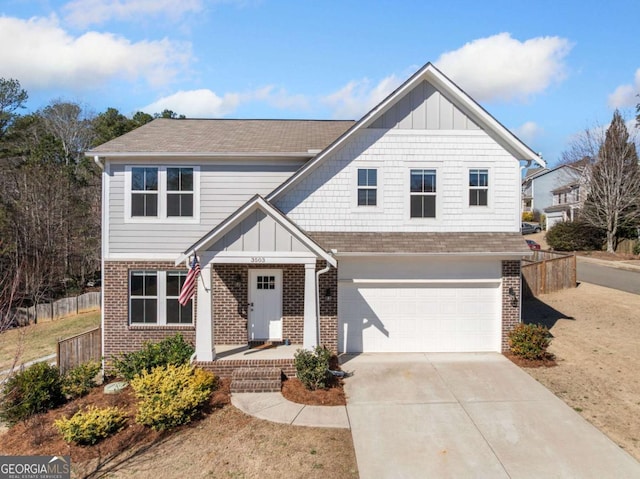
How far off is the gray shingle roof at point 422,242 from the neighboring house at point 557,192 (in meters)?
24.8

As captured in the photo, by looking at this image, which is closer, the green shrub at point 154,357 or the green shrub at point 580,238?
the green shrub at point 154,357

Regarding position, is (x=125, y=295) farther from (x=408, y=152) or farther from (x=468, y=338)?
(x=468, y=338)

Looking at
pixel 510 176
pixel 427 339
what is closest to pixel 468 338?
pixel 427 339

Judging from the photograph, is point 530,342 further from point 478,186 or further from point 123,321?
point 123,321

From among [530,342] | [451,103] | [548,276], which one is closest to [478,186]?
[451,103]

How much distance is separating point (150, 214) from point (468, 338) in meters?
10.2

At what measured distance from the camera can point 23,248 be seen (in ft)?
79.7

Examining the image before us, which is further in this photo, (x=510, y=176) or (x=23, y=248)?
(x=23, y=248)

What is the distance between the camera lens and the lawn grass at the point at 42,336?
52.5 ft

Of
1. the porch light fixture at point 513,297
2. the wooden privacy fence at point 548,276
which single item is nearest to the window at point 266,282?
the porch light fixture at point 513,297

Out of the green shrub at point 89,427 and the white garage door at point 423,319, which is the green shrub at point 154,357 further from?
the white garage door at point 423,319

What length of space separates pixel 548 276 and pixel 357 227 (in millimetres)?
13038

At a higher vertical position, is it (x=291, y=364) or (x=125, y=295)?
(x=125, y=295)

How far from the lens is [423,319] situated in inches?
487
